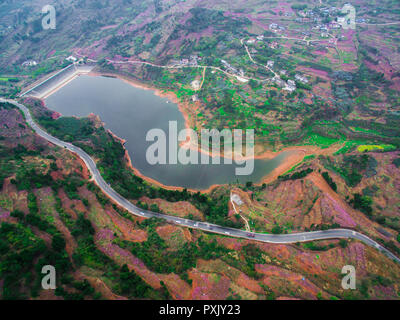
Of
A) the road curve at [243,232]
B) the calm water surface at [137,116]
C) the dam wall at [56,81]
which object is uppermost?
the dam wall at [56,81]

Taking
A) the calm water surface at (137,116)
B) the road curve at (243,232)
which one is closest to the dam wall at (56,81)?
the calm water surface at (137,116)

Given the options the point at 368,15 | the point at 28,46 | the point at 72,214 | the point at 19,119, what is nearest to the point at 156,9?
the point at 28,46

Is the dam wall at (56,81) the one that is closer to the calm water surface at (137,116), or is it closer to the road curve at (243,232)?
the calm water surface at (137,116)

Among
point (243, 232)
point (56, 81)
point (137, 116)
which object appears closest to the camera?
point (243, 232)

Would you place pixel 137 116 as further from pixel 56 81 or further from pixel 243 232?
pixel 243 232

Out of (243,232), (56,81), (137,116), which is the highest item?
(56,81)

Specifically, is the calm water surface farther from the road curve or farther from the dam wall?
the road curve

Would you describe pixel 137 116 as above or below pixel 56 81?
below

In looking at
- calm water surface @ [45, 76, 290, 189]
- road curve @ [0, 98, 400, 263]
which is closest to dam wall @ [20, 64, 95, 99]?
calm water surface @ [45, 76, 290, 189]

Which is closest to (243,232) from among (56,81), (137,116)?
(137,116)
